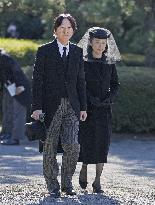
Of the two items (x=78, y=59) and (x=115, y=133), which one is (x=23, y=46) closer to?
(x=115, y=133)

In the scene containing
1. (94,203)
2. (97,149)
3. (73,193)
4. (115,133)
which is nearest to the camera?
(94,203)

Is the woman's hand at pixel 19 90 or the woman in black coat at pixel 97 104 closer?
the woman in black coat at pixel 97 104

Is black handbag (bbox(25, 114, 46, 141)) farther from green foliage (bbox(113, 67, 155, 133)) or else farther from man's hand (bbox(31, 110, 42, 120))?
green foliage (bbox(113, 67, 155, 133))

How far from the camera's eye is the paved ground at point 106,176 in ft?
23.2

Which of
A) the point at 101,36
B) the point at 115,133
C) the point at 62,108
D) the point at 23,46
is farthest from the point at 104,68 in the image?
the point at 23,46

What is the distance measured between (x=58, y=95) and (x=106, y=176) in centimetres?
228

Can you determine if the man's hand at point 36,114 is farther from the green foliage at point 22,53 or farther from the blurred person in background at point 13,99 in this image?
the green foliage at point 22,53

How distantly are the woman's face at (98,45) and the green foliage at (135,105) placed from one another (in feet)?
17.8

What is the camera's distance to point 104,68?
7.83 meters

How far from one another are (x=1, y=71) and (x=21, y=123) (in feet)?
3.36

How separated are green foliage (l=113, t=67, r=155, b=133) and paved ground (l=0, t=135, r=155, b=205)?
240 millimetres

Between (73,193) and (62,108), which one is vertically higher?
(62,108)

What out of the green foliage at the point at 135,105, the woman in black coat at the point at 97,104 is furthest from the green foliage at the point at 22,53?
the woman in black coat at the point at 97,104

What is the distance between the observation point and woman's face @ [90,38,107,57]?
7676mm
